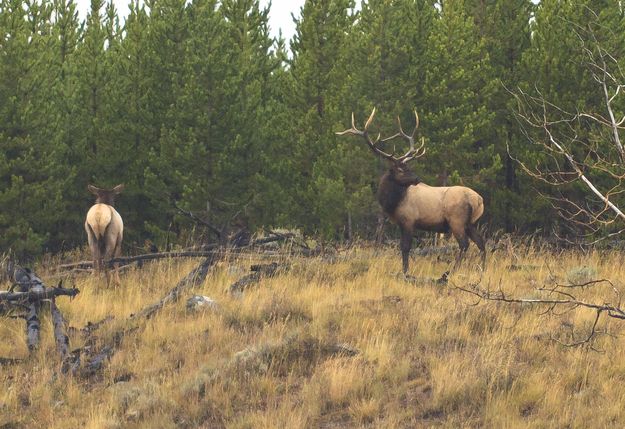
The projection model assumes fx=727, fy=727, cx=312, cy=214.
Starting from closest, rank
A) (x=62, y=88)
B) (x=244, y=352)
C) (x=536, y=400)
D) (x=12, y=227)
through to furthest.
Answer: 1. (x=536, y=400)
2. (x=244, y=352)
3. (x=12, y=227)
4. (x=62, y=88)

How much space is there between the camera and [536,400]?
5555 millimetres

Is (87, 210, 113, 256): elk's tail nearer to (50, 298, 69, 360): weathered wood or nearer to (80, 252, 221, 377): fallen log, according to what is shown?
(80, 252, 221, 377): fallen log

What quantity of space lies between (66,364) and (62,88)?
602 inches

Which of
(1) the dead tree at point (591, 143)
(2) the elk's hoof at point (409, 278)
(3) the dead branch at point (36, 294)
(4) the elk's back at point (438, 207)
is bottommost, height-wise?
(2) the elk's hoof at point (409, 278)

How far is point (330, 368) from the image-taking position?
6.12 m

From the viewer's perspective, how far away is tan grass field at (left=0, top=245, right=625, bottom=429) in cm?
553

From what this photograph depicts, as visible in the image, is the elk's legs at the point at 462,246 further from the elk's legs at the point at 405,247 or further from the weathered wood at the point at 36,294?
the weathered wood at the point at 36,294

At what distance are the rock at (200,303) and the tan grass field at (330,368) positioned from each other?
13 centimetres

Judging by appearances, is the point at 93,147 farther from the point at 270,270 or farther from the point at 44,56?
the point at 270,270

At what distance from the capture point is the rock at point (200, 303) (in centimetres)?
807

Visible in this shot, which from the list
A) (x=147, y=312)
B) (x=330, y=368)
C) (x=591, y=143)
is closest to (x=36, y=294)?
(x=147, y=312)

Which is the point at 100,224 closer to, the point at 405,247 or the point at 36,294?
the point at 36,294

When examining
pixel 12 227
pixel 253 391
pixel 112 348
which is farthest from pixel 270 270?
pixel 12 227

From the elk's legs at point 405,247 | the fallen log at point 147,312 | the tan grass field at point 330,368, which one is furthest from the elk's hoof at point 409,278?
the fallen log at point 147,312
